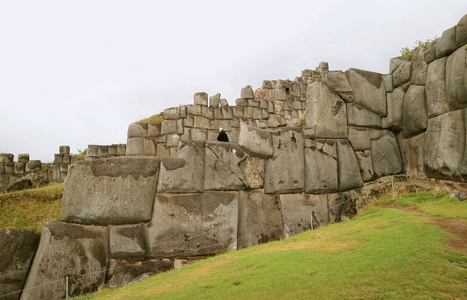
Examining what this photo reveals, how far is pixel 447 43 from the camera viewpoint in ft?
24.8

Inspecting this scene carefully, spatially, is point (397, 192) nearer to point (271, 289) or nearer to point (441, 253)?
point (441, 253)

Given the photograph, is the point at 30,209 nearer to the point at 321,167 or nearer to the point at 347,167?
the point at 321,167

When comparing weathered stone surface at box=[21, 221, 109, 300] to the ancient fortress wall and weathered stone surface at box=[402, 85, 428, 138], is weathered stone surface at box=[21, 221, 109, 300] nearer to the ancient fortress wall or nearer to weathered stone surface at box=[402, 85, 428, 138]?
the ancient fortress wall

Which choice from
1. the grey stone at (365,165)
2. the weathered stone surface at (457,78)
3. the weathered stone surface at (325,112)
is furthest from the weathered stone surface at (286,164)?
the weathered stone surface at (457,78)

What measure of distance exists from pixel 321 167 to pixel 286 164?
0.95 metres

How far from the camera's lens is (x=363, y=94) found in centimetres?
922

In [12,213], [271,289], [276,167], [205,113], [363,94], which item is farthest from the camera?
[205,113]

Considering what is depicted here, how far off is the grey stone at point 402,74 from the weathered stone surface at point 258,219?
14.4 feet

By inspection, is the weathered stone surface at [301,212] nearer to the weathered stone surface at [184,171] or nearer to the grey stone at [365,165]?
the grey stone at [365,165]

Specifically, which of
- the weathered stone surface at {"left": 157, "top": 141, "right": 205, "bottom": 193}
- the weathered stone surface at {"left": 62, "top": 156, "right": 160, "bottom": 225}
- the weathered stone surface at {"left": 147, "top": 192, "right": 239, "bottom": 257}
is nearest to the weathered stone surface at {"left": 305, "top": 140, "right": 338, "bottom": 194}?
the weathered stone surface at {"left": 147, "top": 192, "right": 239, "bottom": 257}

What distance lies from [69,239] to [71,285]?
76 centimetres

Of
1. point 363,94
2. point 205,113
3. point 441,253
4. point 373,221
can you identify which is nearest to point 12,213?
point 373,221

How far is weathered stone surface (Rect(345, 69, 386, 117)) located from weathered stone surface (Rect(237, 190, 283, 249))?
3.53m

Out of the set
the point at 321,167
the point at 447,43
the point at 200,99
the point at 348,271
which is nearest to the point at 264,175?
the point at 321,167
